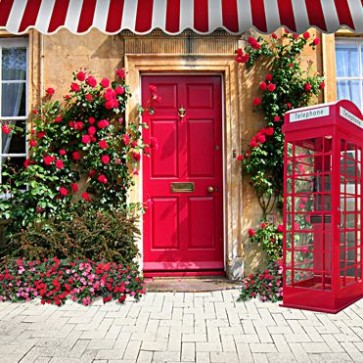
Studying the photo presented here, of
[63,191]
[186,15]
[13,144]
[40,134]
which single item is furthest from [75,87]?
[186,15]

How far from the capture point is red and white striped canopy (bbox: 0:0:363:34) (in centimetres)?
262

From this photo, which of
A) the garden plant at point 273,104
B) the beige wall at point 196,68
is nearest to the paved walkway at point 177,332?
the beige wall at point 196,68

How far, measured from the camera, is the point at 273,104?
6.18m

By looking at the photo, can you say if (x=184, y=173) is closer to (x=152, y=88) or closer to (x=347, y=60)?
(x=152, y=88)

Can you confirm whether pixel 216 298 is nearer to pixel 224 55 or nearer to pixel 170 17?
pixel 224 55

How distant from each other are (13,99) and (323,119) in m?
5.81

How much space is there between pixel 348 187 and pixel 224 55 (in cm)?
465

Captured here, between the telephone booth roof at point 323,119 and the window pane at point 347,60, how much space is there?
5.23m

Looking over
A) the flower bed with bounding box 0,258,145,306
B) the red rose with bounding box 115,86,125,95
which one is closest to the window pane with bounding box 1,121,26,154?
the red rose with bounding box 115,86,125,95

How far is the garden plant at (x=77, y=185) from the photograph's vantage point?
5.76 m

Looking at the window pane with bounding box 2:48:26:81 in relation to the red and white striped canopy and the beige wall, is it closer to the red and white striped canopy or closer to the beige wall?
the beige wall

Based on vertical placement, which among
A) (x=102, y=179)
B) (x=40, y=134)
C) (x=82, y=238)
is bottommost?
(x=82, y=238)

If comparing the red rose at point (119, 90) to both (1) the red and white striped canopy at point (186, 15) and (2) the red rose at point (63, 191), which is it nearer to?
(2) the red rose at point (63, 191)

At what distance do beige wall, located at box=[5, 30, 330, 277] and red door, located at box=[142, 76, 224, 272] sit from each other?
203 millimetres
